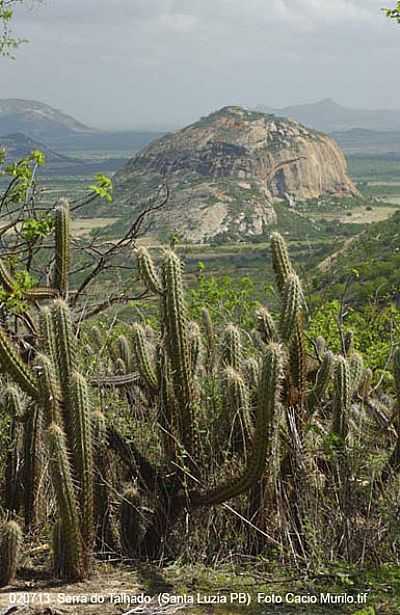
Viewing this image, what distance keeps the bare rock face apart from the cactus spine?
48.3m

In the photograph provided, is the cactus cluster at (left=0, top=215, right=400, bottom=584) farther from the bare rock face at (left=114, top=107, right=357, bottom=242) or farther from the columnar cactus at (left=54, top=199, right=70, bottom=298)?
the bare rock face at (left=114, top=107, right=357, bottom=242)

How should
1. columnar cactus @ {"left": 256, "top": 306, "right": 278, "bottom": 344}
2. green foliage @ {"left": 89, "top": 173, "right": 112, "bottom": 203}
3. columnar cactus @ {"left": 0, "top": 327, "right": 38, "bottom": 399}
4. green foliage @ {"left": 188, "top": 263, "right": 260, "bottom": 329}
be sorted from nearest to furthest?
columnar cactus @ {"left": 0, "top": 327, "right": 38, "bottom": 399}, columnar cactus @ {"left": 256, "top": 306, "right": 278, "bottom": 344}, green foliage @ {"left": 89, "top": 173, "right": 112, "bottom": 203}, green foliage @ {"left": 188, "top": 263, "right": 260, "bottom": 329}

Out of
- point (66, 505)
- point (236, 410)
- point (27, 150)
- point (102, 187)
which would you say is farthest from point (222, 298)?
point (66, 505)

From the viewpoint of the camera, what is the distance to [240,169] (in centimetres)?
7731

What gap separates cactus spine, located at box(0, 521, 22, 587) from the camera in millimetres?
3777

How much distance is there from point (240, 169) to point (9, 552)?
75.3 meters

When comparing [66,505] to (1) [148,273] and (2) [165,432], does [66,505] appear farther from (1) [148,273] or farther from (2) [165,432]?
(1) [148,273]

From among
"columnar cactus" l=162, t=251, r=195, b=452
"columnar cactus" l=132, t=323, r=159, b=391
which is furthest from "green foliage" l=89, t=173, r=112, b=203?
"columnar cactus" l=132, t=323, r=159, b=391

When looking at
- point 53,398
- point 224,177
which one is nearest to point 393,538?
point 53,398

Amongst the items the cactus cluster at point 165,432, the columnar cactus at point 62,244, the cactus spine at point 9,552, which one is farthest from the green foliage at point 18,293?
the cactus spine at point 9,552

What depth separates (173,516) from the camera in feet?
14.0

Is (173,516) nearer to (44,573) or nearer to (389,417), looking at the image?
(44,573)

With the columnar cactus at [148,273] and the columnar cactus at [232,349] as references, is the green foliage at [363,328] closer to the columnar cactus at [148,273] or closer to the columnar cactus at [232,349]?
the columnar cactus at [232,349]

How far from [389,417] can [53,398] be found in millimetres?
2444
